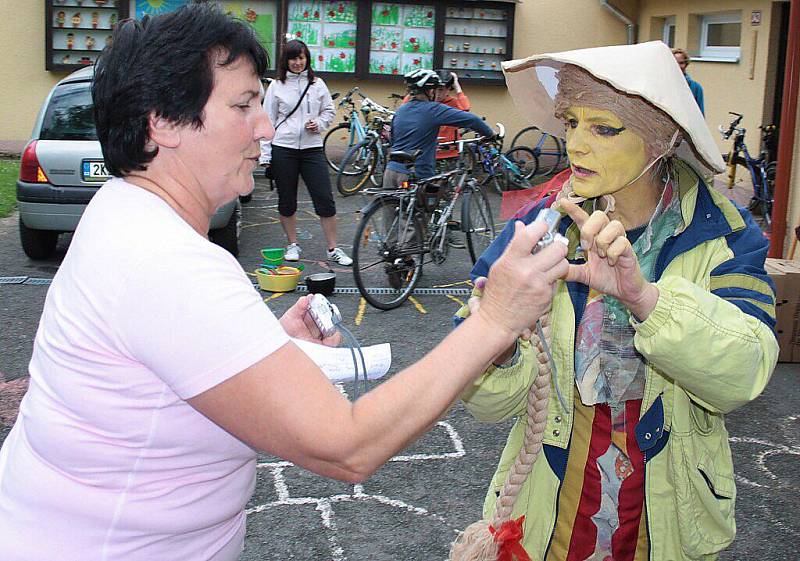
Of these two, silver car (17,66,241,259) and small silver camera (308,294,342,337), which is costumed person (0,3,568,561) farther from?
silver car (17,66,241,259)

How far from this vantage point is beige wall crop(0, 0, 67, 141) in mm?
16156

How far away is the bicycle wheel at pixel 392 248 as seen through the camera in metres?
7.68

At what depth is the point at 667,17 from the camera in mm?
16156

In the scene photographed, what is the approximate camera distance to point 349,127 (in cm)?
1559

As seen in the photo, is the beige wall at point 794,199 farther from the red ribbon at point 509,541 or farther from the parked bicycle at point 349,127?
the parked bicycle at point 349,127

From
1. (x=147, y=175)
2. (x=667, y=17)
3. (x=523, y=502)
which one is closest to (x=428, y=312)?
(x=523, y=502)

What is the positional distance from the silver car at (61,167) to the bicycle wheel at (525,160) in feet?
23.4

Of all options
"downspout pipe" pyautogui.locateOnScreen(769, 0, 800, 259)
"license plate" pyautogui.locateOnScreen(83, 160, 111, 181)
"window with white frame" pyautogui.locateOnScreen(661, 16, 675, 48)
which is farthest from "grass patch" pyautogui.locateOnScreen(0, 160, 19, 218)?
"window with white frame" pyautogui.locateOnScreen(661, 16, 675, 48)

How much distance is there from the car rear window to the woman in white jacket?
5.21ft

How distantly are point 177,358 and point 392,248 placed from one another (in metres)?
6.33

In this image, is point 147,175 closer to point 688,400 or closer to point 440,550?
point 688,400

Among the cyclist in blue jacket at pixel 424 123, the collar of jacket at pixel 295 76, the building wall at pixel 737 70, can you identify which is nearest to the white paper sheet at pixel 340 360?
the cyclist in blue jacket at pixel 424 123

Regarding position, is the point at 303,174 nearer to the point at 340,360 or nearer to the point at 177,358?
the point at 340,360

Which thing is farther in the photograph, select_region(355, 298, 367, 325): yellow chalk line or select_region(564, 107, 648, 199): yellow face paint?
select_region(355, 298, 367, 325): yellow chalk line
